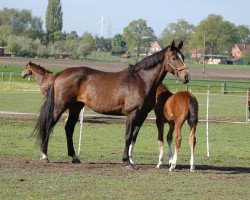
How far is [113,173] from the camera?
39.7 feet

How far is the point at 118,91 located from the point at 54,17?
158457mm

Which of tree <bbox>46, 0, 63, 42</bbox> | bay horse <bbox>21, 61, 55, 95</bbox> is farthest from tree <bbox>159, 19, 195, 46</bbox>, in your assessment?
bay horse <bbox>21, 61, 55, 95</bbox>

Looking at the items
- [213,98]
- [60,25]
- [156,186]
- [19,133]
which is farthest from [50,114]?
[60,25]

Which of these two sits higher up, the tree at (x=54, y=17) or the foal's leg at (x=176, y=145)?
the tree at (x=54, y=17)

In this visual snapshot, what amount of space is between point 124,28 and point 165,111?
484 ft

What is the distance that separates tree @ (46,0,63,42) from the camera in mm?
167375

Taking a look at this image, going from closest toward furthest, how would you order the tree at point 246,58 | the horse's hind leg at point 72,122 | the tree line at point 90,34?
1. the horse's hind leg at point 72,122
2. the tree line at point 90,34
3. the tree at point 246,58

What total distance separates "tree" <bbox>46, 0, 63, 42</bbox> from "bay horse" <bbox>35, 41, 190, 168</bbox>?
502 ft

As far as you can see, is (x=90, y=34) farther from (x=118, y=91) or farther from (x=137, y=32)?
(x=118, y=91)

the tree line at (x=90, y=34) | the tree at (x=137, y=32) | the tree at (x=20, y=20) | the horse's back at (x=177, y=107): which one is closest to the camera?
the horse's back at (x=177, y=107)

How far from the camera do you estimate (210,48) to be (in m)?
158

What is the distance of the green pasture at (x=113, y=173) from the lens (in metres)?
9.91

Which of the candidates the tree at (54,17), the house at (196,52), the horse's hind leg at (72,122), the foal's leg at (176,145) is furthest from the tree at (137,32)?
the foal's leg at (176,145)

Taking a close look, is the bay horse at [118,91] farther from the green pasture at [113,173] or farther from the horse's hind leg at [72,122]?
the green pasture at [113,173]
